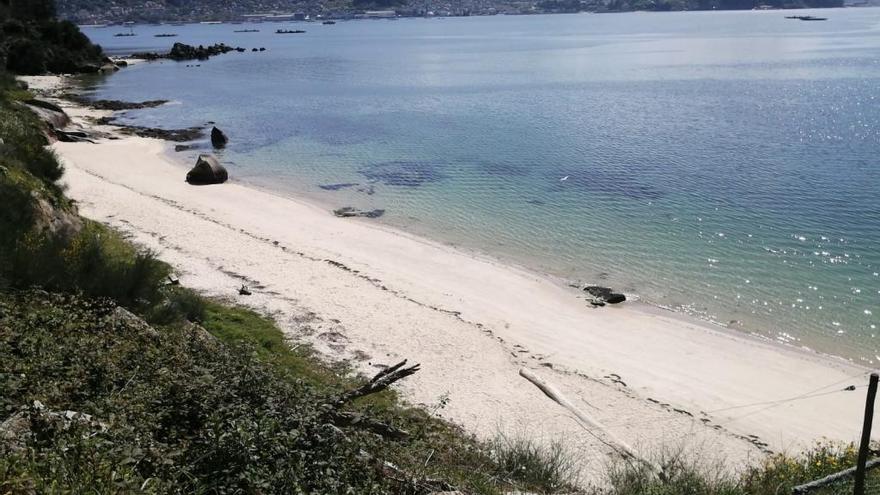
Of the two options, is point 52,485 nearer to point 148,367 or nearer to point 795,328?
point 148,367

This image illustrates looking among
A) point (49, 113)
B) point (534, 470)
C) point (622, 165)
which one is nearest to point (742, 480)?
point (534, 470)

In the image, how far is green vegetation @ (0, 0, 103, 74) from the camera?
7531 centimetres

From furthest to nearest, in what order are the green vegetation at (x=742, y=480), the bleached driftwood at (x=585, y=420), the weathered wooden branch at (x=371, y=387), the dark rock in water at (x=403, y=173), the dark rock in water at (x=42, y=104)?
1. the dark rock in water at (x=42, y=104)
2. the dark rock in water at (x=403, y=173)
3. the bleached driftwood at (x=585, y=420)
4. the weathered wooden branch at (x=371, y=387)
5. the green vegetation at (x=742, y=480)

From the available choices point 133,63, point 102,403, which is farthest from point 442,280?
point 133,63

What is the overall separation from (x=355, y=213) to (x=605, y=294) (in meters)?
13.1

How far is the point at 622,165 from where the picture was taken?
38.1 metres

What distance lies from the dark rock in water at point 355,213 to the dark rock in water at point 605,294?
11.5 metres

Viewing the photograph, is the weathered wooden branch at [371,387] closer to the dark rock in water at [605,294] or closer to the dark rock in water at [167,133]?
the dark rock in water at [605,294]

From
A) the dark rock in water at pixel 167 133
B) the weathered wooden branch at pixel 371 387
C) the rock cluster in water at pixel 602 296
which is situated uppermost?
the weathered wooden branch at pixel 371 387

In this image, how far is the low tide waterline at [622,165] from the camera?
22.7 metres

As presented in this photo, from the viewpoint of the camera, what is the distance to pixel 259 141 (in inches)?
1869

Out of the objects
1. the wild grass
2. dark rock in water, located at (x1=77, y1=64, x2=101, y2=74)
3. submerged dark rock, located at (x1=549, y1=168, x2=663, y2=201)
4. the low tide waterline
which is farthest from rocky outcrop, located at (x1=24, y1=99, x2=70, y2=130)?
dark rock in water, located at (x1=77, y1=64, x2=101, y2=74)

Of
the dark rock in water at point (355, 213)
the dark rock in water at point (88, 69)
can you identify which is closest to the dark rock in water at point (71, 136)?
the dark rock in water at point (355, 213)

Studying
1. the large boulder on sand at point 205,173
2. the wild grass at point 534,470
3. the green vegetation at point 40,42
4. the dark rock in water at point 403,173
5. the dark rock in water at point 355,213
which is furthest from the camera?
the green vegetation at point 40,42
